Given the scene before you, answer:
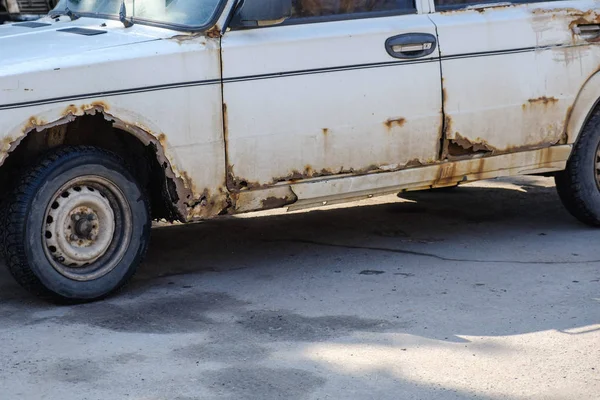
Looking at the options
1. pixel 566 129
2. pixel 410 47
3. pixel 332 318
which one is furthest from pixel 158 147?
pixel 566 129

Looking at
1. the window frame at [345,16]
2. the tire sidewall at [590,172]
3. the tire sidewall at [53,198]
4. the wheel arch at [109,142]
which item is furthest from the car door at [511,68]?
the tire sidewall at [53,198]

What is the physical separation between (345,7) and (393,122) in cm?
66

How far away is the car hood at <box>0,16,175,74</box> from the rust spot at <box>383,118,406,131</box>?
49.3 inches

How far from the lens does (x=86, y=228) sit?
5.62 meters

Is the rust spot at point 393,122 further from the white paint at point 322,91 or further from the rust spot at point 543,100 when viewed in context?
the rust spot at point 543,100

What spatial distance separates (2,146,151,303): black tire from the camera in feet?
17.8

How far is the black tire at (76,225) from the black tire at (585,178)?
273 centimetres

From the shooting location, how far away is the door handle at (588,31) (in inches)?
268

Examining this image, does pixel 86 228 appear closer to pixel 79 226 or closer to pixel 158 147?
pixel 79 226

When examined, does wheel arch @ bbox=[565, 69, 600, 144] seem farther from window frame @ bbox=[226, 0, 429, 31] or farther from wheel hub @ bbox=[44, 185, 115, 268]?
wheel hub @ bbox=[44, 185, 115, 268]

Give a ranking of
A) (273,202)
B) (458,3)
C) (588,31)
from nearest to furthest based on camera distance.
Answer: (273,202), (458,3), (588,31)

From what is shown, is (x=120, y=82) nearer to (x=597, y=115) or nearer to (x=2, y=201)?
(x=2, y=201)

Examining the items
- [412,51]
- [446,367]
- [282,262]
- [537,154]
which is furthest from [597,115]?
[446,367]

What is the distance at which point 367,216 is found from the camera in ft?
25.5
